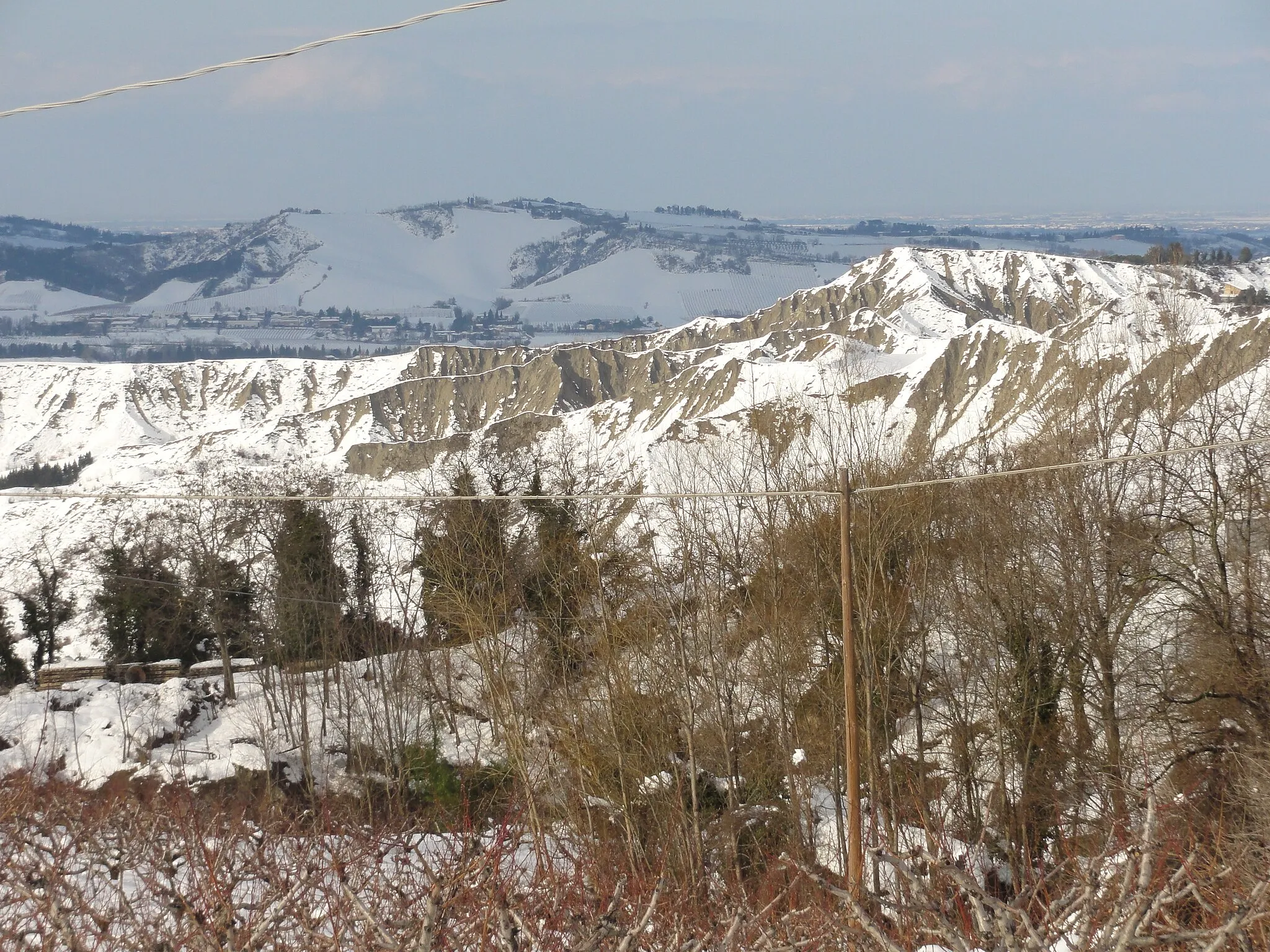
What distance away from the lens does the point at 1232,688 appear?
1656cm

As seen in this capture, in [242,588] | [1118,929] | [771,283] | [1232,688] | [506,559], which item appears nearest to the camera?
[1118,929]

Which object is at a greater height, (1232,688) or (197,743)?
(1232,688)

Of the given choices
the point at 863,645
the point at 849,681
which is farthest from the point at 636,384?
the point at 849,681

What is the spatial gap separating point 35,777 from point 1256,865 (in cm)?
1531

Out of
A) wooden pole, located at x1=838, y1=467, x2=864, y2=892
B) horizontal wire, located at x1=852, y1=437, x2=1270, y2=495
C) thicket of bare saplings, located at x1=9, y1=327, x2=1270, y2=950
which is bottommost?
thicket of bare saplings, located at x1=9, y1=327, x2=1270, y2=950

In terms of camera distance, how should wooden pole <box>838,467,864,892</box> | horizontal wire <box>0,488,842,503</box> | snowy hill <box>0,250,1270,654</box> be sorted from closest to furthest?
wooden pole <box>838,467,864,892</box>
horizontal wire <box>0,488,842,503</box>
snowy hill <box>0,250,1270,654</box>

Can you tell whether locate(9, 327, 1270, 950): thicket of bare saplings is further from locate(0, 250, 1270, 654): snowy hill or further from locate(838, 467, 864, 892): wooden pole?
locate(838, 467, 864, 892): wooden pole

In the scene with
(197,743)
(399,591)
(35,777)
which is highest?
(35,777)

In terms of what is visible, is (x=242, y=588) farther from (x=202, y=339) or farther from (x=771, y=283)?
(x=202, y=339)

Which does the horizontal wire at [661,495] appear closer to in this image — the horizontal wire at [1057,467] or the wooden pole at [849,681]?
the horizontal wire at [1057,467]

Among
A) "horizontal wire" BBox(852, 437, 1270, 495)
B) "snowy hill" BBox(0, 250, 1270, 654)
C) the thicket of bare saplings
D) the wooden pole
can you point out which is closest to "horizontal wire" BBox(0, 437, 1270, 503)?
"horizontal wire" BBox(852, 437, 1270, 495)

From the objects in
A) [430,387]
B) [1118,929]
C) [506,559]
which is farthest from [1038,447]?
[430,387]

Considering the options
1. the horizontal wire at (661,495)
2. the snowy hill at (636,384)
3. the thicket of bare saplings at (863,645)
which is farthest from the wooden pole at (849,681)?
the snowy hill at (636,384)

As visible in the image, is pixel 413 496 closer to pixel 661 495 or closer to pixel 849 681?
pixel 661 495
